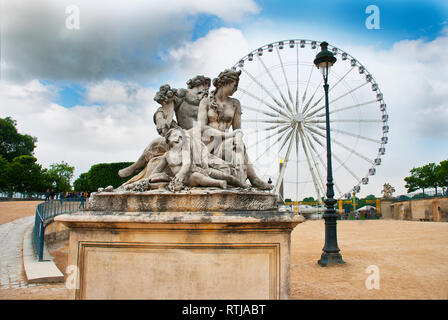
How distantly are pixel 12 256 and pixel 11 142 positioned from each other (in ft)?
149

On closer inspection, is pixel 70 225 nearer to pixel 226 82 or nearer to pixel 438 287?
pixel 226 82

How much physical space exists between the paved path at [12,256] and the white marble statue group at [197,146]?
3.81 m

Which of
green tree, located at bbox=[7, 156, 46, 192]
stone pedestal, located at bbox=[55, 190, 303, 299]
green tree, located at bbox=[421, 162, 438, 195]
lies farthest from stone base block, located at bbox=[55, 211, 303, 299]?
green tree, located at bbox=[421, 162, 438, 195]

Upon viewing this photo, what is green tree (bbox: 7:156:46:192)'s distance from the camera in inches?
1495

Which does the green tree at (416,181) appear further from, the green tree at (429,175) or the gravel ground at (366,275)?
the gravel ground at (366,275)

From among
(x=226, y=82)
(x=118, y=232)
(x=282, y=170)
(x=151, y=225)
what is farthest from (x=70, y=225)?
(x=282, y=170)

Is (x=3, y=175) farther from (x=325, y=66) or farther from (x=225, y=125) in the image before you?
(x=225, y=125)

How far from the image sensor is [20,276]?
6.54 m

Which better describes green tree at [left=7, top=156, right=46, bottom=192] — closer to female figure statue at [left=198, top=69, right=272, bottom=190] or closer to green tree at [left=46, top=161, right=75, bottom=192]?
green tree at [left=46, top=161, right=75, bottom=192]

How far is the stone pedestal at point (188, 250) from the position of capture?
288cm

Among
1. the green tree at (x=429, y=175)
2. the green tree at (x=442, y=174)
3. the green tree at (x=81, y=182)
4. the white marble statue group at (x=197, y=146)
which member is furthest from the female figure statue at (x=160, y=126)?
the green tree at (x=81, y=182)
